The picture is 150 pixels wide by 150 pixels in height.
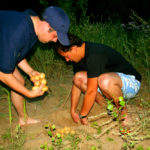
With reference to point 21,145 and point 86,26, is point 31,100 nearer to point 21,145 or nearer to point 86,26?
point 21,145

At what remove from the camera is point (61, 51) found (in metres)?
2.14

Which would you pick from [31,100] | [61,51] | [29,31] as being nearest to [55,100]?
[31,100]

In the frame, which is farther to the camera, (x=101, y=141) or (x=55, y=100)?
(x=55, y=100)

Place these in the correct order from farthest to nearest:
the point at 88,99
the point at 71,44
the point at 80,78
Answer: the point at 80,78 → the point at 88,99 → the point at 71,44

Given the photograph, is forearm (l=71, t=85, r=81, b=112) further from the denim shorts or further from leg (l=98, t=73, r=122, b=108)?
the denim shorts

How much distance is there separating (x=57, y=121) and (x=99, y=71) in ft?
3.11

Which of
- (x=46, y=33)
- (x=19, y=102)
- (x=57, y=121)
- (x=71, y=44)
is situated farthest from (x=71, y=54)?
(x=57, y=121)

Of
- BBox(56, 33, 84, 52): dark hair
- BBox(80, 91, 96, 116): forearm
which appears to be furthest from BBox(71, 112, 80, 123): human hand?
BBox(56, 33, 84, 52): dark hair

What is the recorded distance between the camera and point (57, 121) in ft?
8.69

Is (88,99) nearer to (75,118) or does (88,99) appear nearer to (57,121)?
(75,118)

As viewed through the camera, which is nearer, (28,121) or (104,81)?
(104,81)

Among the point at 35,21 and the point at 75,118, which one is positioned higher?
the point at 35,21

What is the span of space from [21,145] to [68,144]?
17.8 inches

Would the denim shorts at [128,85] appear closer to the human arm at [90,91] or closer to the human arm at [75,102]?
the human arm at [90,91]
